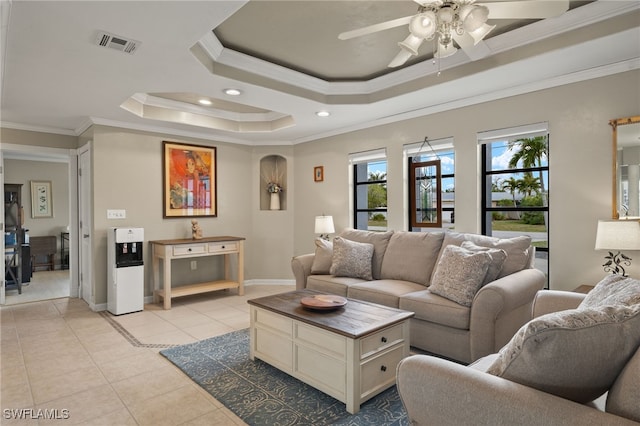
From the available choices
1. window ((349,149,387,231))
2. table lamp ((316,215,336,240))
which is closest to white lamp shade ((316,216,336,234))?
table lamp ((316,215,336,240))

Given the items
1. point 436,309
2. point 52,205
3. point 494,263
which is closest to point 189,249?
point 436,309

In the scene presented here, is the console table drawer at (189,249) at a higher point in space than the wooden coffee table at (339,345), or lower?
higher

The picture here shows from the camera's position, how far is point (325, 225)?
5.03 metres

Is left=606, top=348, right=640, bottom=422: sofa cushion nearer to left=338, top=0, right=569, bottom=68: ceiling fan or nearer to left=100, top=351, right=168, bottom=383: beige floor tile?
left=338, top=0, right=569, bottom=68: ceiling fan

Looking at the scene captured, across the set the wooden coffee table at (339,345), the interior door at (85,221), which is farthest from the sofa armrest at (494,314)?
the interior door at (85,221)

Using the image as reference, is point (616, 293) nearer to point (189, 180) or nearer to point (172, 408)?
point (172, 408)

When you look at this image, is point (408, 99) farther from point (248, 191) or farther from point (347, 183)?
point (248, 191)

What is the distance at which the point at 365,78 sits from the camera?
12.6 feet

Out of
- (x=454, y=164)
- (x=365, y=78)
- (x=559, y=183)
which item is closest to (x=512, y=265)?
(x=559, y=183)

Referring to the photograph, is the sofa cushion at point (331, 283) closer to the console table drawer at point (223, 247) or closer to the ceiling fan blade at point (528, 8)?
the console table drawer at point (223, 247)

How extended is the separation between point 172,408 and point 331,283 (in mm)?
1895

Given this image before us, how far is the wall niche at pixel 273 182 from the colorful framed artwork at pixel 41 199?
4992 mm

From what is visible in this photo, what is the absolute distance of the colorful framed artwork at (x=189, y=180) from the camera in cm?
508

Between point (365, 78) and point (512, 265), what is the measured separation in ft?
7.66
